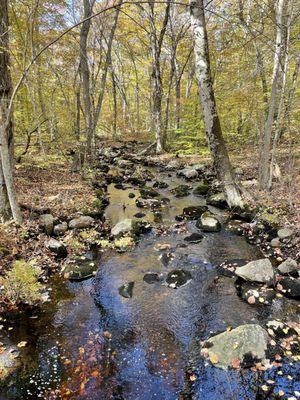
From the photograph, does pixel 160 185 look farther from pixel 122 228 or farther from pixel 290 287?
pixel 290 287

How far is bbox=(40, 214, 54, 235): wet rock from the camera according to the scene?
7793 mm

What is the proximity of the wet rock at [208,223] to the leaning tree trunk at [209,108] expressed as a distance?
101cm

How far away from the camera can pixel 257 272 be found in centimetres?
586

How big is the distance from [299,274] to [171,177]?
958 cm

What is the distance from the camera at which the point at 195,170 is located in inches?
596

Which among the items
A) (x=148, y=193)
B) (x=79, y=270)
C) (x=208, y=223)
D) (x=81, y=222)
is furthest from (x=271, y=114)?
(x=79, y=270)

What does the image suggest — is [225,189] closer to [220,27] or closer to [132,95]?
[220,27]

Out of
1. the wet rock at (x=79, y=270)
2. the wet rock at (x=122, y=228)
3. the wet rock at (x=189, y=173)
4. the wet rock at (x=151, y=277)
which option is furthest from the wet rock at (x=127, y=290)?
the wet rock at (x=189, y=173)

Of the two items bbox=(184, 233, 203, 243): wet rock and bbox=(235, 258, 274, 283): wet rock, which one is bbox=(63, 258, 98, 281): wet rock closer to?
bbox=(184, 233, 203, 243): wet rock

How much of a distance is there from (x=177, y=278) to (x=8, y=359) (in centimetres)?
326

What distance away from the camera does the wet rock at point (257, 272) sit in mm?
5789

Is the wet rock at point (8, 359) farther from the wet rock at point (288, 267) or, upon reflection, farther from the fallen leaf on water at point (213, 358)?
the wet rock at point (288, 267)

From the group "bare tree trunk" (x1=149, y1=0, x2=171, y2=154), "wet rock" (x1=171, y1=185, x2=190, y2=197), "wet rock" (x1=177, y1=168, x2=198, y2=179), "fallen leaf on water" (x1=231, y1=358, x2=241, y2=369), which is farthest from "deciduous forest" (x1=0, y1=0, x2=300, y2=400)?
"bare tree trunk" (x1=149, y1=0, x2=171, y2=154)

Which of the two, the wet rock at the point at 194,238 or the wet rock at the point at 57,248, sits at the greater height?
the wet rock at the point at 57,248
